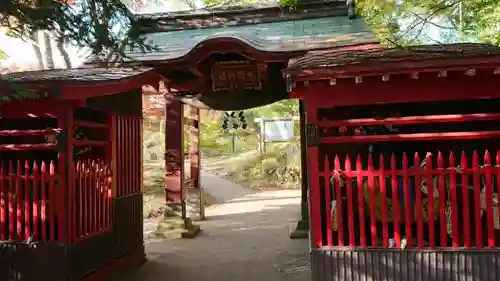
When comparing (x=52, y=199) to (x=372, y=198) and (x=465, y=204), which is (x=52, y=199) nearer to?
(x=372, y=198)

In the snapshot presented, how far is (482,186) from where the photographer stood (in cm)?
578

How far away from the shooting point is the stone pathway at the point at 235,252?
782 cm

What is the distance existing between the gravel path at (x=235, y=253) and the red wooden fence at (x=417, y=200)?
214 centimetres

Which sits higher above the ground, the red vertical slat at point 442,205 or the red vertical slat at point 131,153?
the red vertical slat at point 131,153

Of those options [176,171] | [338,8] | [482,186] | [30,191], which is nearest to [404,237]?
[482,186]

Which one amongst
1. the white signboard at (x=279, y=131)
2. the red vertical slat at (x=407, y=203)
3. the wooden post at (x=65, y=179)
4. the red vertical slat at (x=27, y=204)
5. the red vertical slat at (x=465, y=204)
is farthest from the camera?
the white signboard at (x=279, y=131)

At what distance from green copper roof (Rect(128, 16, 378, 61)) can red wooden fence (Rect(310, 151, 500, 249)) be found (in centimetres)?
306

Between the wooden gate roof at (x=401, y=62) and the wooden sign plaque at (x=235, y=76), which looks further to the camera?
the wooden sign plaque at (x=235, y=76)

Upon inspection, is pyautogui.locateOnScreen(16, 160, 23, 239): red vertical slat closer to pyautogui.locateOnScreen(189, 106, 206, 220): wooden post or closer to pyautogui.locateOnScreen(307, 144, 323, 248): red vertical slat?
pyautogui.locateOnScreen(307, 144, 323, 248): red vertical slat

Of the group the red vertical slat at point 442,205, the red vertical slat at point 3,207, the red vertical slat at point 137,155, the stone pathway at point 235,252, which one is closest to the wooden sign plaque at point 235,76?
the red vertical slat at point 137,155

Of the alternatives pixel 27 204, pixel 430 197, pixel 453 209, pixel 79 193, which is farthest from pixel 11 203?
pixel 453 209

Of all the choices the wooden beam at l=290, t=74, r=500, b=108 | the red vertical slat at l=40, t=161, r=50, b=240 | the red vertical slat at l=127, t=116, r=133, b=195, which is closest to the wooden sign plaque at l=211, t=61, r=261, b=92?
the red vertical slat at l=127, t=116, r=133, b=195

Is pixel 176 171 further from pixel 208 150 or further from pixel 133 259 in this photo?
pixel 208 150

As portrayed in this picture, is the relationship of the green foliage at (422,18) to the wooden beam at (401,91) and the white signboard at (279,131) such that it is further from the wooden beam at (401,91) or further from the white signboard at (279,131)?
the white signboard at (279,131)
